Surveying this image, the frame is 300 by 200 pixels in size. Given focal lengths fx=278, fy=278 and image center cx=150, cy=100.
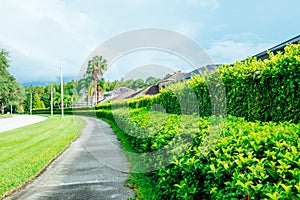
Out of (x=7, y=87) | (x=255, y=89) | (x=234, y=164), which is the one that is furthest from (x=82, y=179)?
(x=7, y=87)

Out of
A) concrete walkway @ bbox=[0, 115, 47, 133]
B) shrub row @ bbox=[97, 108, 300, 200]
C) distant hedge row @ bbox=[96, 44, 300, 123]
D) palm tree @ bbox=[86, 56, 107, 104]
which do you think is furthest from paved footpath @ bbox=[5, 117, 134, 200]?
concrete walkway @ bbox=[0, 115, 47, 133]

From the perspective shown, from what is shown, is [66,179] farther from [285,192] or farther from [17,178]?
[285,192]

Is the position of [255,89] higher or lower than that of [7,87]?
lower

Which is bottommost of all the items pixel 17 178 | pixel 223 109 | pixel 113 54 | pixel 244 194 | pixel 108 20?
pixel 17 178

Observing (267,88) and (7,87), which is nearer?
(267,88)

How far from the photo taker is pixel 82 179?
18.5 ft

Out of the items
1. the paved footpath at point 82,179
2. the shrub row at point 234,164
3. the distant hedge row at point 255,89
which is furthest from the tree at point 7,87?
the shrub row at point 234,164

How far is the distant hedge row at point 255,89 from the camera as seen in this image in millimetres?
4199

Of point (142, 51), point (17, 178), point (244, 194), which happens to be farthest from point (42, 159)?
point (244, 194)

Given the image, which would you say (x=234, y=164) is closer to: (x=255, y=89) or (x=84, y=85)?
(x=255, y=89)

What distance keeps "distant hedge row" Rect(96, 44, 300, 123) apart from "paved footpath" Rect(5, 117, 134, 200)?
8.64 ft

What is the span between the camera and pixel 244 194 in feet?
6.40

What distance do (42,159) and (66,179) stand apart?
2482 mm

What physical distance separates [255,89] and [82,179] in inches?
149
